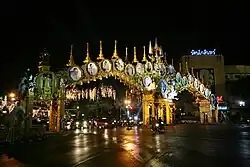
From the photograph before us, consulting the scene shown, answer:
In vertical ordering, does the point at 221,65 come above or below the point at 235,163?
above

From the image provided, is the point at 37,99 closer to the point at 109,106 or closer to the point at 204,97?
the point at 204,97

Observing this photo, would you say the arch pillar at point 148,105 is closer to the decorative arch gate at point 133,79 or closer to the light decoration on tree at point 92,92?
the decorative arch gate at point 133,79

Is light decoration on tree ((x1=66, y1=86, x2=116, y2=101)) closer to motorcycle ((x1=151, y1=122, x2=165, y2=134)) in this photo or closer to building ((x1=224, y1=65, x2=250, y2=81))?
motorcycle ((x1=151, y1=122, x2=165, y2=134))

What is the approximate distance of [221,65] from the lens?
274 feet

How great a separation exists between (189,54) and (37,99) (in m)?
65.1

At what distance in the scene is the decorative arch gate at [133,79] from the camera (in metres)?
29.0

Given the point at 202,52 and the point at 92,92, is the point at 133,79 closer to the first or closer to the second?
the point at 92,92

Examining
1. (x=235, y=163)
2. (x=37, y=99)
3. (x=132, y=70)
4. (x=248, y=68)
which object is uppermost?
(x=248, y=68)

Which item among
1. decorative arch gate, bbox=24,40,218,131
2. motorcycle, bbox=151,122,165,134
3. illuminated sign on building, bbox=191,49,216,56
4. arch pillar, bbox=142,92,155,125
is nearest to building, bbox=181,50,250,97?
illuminated sign on building, bbox=191,49,216,56

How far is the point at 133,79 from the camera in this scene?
36625 millimetres

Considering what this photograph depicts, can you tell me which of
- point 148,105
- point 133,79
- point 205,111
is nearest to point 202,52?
point 205,111

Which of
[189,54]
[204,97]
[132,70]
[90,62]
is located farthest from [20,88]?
[189,54]

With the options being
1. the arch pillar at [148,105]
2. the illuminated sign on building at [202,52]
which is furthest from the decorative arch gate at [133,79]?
the illuminated sign on building at [202,52]

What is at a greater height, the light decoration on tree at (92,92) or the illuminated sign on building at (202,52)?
the illuminated sign on building at (202,52)
